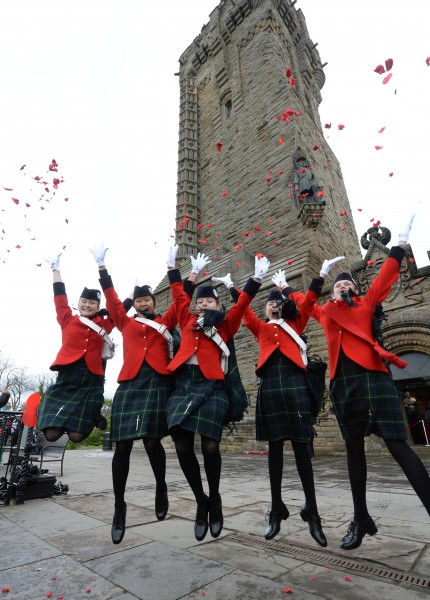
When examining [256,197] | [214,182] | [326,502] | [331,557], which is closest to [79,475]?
[326,502]

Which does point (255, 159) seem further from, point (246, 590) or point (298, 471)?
point (246, 590)

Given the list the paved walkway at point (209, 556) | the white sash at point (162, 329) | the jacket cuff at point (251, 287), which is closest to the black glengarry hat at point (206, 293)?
the jacket cuff at point (251, 287)

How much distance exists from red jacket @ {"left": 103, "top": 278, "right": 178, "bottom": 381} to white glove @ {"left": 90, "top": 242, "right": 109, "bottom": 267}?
313 mm

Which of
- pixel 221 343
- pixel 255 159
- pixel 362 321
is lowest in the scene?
pixel 221 343

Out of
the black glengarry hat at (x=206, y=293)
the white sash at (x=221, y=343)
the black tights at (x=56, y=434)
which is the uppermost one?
the black glengarry hat at (x=206, y=293)

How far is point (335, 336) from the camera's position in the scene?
117 inches

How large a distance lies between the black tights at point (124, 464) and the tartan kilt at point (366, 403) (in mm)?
1465

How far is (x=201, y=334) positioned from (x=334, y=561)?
1805 mm

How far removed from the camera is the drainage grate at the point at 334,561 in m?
2.01

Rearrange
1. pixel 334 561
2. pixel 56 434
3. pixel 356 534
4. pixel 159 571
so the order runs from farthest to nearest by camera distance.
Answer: pixel 56 434 → pixel 356 534 → pixel 334 561 → pixel 159 571

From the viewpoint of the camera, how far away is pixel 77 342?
3.29 meters

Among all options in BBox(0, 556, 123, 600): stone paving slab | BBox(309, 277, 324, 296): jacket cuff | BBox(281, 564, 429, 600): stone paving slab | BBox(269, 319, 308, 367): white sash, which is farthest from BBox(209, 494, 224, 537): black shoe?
BBox(309, 277, 324, 296): jacket cuff

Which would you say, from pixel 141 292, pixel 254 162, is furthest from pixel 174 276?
pixel 254 162

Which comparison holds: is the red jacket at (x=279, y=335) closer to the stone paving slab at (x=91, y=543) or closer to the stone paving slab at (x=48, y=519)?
the stone paving slab at (x=91, y=543)
